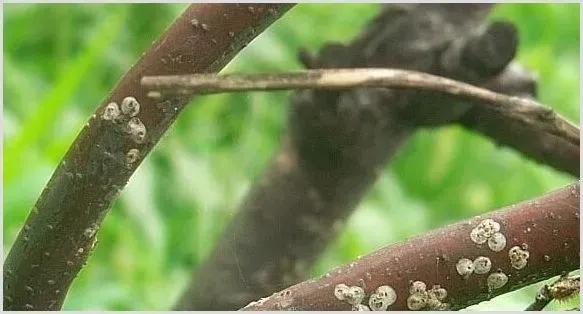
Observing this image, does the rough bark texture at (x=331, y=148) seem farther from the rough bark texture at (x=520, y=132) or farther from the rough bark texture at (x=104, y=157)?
the rough bark texture at (x=104, y=157)

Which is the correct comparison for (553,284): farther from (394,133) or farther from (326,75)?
(394,133)

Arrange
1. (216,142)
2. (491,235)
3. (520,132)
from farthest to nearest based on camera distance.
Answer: (216,142), (520,132), (491,235)

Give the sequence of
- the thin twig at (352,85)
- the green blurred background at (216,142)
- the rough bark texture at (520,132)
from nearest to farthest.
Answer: the thin twig at (352,85)
the rough bark texture at (520,132)
the green blurred background at (216,142)

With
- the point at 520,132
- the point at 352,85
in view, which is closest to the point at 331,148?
the point at 520,132

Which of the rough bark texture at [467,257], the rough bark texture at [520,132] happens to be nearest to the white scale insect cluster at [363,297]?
the rough bark texture at [467,257]

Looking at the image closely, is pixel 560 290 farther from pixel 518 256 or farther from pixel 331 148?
pixel 331 148

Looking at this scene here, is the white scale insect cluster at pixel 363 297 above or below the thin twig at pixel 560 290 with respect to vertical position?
below

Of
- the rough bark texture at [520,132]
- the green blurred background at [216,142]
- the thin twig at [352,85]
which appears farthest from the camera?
the green blurred background at [216,142]
